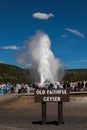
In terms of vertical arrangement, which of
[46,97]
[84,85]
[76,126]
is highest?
[84,85]

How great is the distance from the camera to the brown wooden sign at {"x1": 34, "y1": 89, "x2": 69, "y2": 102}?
18.0m

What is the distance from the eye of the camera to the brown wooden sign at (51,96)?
17984 millimetres

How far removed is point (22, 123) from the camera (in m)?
18.7

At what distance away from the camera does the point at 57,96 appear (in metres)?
18.0

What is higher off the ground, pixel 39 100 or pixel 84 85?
pixel 84 85

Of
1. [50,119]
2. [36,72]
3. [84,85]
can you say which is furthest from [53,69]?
[50,119]

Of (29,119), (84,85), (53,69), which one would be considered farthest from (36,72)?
(29,119)

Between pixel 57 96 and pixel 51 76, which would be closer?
pixel 57 96

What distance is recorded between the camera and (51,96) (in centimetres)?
1805

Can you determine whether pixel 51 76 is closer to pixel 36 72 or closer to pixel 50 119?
pixel 36 72

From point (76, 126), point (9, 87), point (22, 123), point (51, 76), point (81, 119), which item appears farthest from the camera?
point (51, 76)

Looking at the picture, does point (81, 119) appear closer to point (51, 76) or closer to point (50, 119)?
point (50, 119)

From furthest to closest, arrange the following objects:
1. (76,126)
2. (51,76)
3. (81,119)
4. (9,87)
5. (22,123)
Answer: (51,76)
(9,87)
(81,119)
(22,123)
(76,126)

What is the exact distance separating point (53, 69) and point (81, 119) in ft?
216
